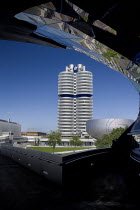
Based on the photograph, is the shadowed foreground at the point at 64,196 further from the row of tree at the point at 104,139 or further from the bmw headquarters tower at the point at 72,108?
the bmw headquarters tower at the point at 72,108

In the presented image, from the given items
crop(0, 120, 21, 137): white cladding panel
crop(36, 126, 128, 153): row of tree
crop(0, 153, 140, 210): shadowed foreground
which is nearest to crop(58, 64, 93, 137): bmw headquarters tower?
crop(0, 120, 21, 137): white cladding panel

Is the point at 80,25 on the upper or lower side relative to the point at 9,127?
upper

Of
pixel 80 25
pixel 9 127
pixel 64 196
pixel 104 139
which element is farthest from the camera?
pixel 9 127

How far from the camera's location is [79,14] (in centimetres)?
1195

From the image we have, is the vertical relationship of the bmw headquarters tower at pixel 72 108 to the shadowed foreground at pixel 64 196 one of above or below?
above

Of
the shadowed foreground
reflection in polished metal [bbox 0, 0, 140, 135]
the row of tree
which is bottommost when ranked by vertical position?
the row of tree

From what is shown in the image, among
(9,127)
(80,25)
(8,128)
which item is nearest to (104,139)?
(80,25)

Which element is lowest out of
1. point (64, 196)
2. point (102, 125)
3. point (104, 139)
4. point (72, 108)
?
point (104, 139)

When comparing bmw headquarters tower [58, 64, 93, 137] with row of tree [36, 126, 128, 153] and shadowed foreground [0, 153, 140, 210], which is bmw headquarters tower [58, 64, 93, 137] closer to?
row of tree [36, 126, 128, 153]

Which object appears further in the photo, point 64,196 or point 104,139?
point 104,139

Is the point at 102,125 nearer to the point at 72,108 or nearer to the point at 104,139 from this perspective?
the point at 104,139

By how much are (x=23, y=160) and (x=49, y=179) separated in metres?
4.19

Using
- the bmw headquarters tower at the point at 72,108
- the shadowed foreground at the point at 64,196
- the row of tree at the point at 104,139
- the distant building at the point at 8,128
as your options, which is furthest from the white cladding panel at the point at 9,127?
the shadowed foreground at the point at 64,196

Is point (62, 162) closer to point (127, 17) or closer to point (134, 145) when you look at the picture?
point (127, 17)
